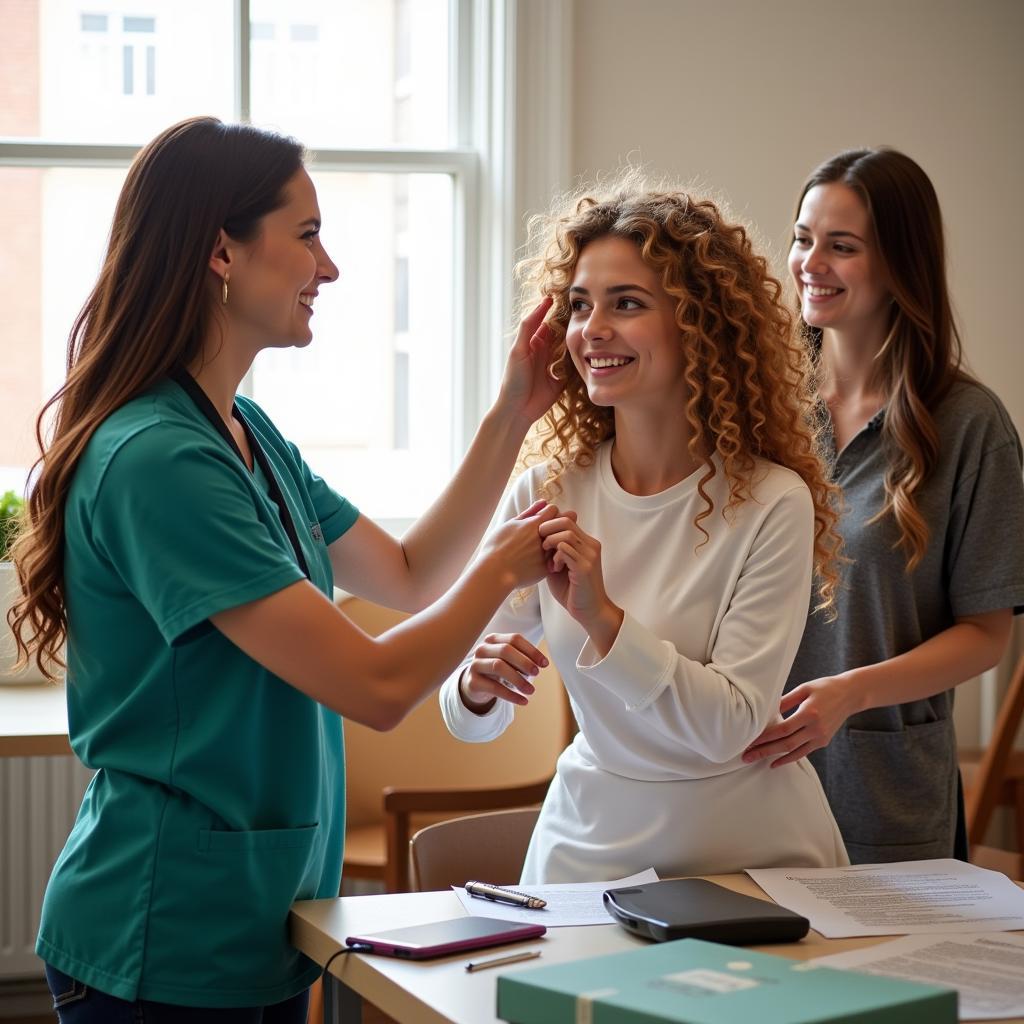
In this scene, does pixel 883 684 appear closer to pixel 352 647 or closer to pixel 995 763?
pixel 352 647

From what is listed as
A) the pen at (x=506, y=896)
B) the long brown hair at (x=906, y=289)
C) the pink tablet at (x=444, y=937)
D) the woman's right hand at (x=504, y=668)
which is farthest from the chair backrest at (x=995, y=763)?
A: the pink tablet at (x=444, y=937)

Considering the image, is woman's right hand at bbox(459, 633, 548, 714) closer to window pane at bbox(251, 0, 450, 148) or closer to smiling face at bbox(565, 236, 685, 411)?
smiling face at bbox(565, 236, 685, 411)

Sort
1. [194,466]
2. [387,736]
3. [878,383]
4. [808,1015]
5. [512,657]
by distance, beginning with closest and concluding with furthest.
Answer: [808,1015] → [194,466] → [512,657] → [878,383] → [387,736]

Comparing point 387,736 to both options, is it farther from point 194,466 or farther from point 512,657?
point 194,466

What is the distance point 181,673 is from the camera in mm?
1326

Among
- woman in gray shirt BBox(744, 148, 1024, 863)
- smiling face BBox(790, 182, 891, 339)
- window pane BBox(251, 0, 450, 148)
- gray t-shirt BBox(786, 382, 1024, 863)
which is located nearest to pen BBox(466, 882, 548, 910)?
woman in gray shirt BBox(744, 148, 1024, 863)

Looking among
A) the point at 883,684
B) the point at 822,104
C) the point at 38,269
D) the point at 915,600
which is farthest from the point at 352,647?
the point at 822,104

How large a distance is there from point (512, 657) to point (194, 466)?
19.3 inches

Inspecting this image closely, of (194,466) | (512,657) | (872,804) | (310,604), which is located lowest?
(872,804)

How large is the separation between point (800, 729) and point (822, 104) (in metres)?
2.32

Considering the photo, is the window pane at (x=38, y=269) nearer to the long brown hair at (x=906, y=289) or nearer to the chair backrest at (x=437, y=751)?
the chair backrest at (x=437, y=751)

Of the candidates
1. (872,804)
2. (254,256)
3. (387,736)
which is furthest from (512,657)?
(387,736)

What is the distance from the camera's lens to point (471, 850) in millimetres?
1944

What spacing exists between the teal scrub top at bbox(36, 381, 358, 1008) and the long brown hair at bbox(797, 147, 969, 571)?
1083mm
